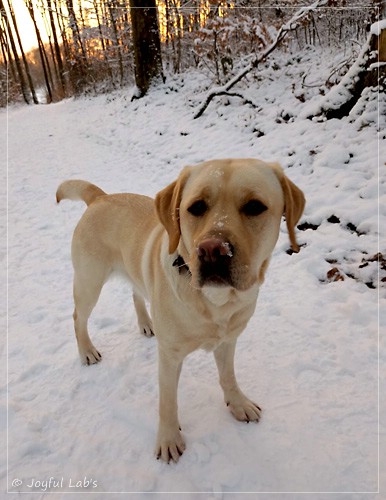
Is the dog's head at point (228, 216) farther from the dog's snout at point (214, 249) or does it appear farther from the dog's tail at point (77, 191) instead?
the dog's tail at point (77, 191)

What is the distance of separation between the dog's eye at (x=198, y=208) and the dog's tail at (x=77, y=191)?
1.51 m

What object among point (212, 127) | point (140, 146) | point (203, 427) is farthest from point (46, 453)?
point (140, 146)

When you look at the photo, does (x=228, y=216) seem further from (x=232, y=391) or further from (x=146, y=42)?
(x=146, y=42)

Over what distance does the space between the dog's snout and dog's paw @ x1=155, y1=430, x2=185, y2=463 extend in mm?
1191

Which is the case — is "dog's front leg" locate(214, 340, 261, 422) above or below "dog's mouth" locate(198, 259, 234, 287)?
below

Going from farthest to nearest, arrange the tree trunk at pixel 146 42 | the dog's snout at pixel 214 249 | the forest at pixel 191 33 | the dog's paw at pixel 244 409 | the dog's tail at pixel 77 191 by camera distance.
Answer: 1. the tree trunk at pixel 146 42
2. the forest at pixel 191 33
3. the dog's tail at pixel 77 191
4. the dog's paw at pixel 244 409
5. the dog's snout at pixel 214 249

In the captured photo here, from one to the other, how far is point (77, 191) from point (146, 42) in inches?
396

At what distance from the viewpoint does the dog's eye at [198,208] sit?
1715 millimetres

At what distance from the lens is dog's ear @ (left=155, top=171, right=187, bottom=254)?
1804 millimetres

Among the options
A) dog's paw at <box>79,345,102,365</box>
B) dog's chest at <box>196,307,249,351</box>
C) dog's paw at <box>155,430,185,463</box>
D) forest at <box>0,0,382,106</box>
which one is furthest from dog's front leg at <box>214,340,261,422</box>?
forest at <box>0,0,382,106</box>

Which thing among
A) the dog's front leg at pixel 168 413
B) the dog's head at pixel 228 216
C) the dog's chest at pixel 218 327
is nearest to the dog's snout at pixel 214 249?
the dog's head at pixel 228 216

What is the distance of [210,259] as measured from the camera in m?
1.51

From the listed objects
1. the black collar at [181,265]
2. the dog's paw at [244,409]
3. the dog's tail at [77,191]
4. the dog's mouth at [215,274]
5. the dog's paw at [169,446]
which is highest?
the dog's mouth at [215,274]

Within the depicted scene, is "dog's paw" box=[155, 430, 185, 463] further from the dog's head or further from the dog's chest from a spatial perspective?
the dog's head
